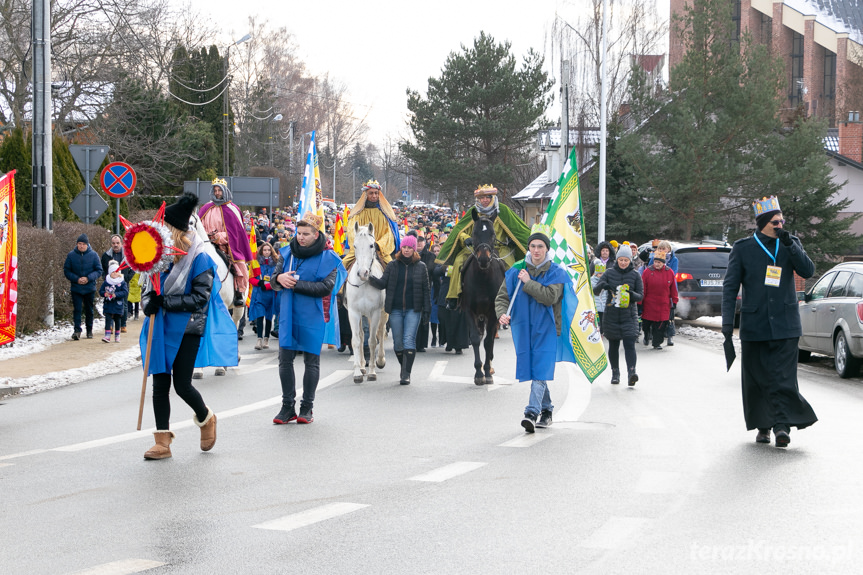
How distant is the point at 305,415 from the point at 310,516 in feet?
12.8

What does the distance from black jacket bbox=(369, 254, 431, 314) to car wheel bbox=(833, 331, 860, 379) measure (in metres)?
6.02

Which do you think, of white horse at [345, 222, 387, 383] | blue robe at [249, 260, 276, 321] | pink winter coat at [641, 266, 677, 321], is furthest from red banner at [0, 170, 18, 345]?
pink winter coat at [641, 266, 677, 321]

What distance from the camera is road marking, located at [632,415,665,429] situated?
33.3 ft

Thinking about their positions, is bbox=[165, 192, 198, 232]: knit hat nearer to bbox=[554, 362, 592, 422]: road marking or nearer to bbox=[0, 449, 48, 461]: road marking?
bbox=[0, 449, 48, 461]: road marking

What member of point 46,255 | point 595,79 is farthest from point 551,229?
point 595,79

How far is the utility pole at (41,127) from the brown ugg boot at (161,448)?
12.2 metres

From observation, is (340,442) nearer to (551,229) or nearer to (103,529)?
(103,529)

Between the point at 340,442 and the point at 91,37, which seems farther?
the point at 91,37

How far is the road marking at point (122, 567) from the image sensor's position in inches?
209

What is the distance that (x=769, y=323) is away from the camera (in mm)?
9148

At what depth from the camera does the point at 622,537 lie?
19.5 feet

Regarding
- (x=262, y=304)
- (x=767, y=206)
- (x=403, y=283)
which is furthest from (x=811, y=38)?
(x=767, y=206)

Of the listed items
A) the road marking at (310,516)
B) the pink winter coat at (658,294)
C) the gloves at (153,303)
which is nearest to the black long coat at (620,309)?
the pink winter coat at (658,294)

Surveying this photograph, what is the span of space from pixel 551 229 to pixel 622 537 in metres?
7.61
